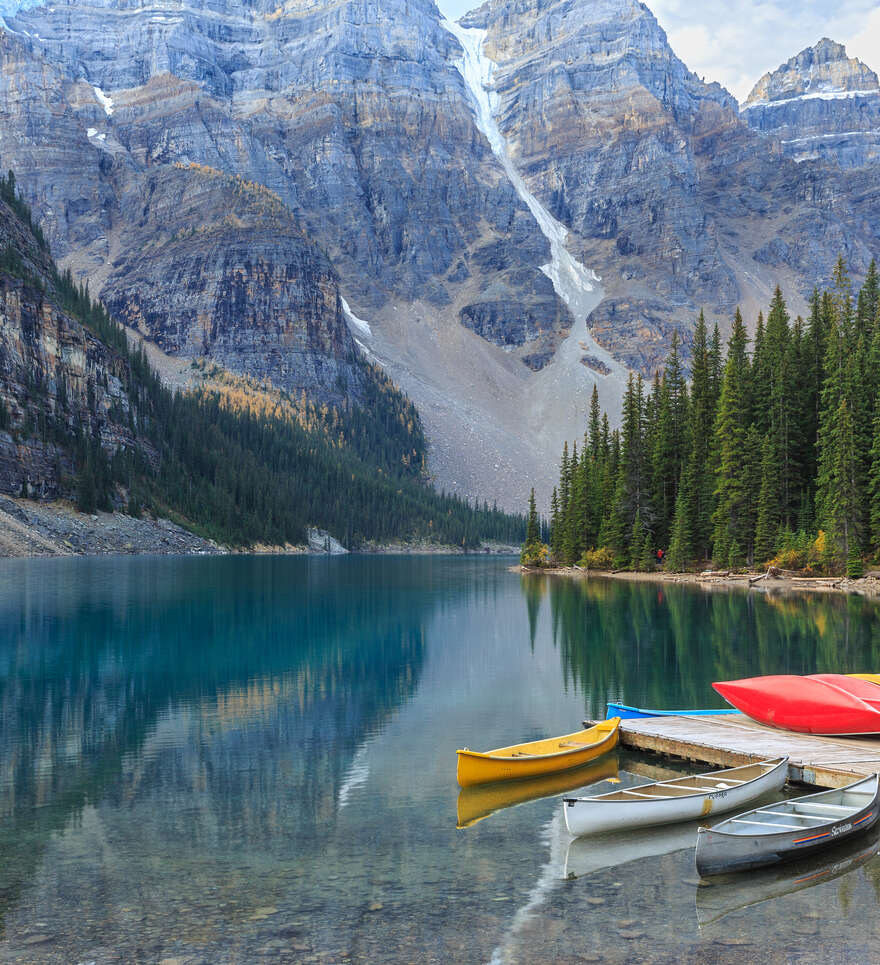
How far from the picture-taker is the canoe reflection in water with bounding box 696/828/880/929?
12.1m

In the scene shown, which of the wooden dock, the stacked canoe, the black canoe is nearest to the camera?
the black canoe

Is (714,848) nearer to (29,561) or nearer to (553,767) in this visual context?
(553,767)

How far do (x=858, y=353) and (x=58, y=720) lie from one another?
202 feet

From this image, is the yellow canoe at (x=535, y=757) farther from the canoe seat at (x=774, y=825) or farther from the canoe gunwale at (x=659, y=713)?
the canoe seat at (x=774, y=825)

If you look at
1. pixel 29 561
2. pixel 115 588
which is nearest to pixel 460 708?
pixel 115 588

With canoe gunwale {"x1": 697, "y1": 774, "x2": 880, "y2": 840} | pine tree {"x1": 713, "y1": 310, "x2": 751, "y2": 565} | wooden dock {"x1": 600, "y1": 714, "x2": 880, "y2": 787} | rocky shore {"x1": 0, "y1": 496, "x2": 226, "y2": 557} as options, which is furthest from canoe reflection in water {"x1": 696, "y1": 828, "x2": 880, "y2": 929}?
rocky shore {"x1": 0, "y1": 496, "x2": 226, "y2": 557}

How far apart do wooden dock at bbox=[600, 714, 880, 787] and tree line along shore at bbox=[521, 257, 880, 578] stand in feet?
148

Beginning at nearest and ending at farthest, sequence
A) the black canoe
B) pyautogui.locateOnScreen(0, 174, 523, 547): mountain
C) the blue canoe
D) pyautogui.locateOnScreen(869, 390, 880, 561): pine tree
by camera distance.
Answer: the black canoe < the blue canoe < pyautogui.locateOnScreen(869, 390, 880, 561): pine tree < pyautogui.locateOnScreen(0, 174, 523, 547): mountain

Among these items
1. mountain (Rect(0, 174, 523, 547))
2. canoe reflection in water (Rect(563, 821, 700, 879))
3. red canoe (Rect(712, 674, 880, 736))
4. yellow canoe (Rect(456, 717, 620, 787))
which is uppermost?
mountain (Rect(0, 174, 523, 547))

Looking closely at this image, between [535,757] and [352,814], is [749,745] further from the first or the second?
[352,814]

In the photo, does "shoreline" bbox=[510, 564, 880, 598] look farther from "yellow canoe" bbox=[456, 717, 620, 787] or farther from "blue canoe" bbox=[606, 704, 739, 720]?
"yellow canoe" bbox=[456, 717, 620, 787]

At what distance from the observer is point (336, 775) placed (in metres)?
18.6

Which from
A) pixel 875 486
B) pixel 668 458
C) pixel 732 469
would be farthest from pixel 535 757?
pixel 668 458

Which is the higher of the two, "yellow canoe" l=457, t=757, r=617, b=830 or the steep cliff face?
the steep cliff face
